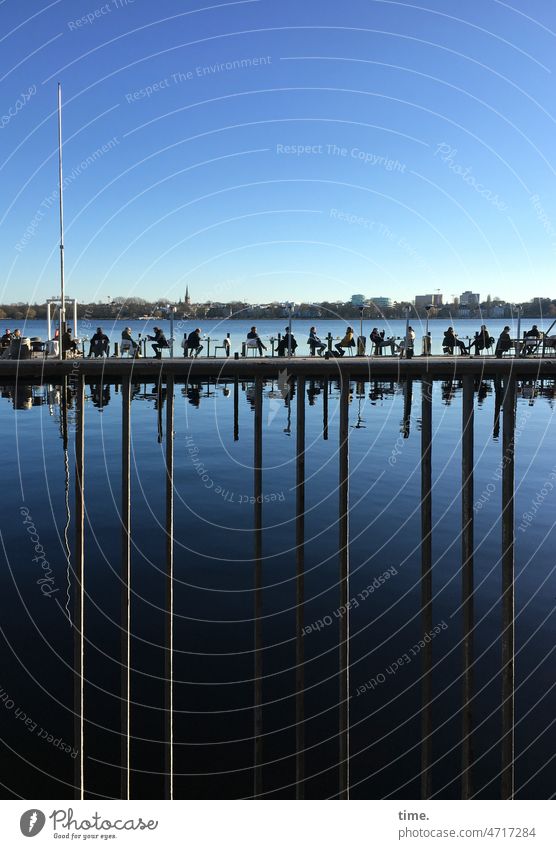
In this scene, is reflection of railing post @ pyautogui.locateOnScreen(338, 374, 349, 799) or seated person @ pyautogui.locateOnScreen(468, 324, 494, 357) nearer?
reflection of railing post @ pyautogui.locateOnScreen(338, 374, 349, 799)

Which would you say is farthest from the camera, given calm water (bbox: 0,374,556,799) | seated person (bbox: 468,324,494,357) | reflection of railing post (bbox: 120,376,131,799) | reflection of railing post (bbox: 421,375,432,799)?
seated person (bbox: 468,324,494,357)

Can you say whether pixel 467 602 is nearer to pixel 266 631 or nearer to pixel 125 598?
pixel 125 598

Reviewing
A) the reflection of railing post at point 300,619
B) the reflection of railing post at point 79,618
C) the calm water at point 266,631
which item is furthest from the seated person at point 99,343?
the reflection of railing post at point 300,619

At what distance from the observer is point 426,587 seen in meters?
5.86

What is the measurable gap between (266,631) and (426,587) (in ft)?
41.3

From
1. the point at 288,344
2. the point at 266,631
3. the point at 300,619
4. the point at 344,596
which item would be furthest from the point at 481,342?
the point at 300,619

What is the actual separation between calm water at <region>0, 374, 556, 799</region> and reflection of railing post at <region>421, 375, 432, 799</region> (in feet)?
21.2

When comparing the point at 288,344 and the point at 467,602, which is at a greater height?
the point at 288,344

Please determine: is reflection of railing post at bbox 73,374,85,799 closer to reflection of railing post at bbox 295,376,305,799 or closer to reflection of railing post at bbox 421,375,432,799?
reflection of railing post at bbox 295,376,305,799

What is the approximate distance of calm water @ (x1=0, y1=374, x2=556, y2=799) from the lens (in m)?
12.4

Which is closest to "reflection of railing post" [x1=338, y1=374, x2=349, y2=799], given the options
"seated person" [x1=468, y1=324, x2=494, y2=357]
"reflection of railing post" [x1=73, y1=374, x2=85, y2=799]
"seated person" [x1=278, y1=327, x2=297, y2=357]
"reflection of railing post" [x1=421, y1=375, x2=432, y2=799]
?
"reflection of railing post" [x1=421, y1=375, x2=432, y2=799]

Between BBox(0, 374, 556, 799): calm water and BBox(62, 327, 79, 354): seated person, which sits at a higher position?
BBox(62, 327, 79, 354): seated person

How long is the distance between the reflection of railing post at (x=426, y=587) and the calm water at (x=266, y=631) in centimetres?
647

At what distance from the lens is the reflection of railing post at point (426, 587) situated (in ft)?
18.5
